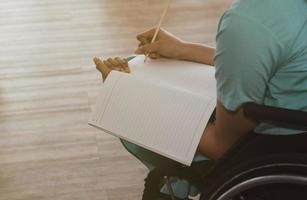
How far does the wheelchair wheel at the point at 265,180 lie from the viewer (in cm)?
88

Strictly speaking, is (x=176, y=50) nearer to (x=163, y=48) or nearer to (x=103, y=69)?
(x=163, y=48)

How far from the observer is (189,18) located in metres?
2.88

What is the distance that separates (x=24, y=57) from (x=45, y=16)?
489 mm

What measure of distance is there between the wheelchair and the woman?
3cm

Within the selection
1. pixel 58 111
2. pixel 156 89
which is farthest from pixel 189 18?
pixel 156 89

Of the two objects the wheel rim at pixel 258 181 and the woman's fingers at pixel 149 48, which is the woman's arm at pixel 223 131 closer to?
the wheel rim at pixel 258 181

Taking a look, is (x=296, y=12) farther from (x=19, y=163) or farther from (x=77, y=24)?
(x=77, y=24)

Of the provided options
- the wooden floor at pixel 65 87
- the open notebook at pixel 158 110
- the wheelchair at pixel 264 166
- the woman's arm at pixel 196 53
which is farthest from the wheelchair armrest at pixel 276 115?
the wooden floor at pixel 65 87

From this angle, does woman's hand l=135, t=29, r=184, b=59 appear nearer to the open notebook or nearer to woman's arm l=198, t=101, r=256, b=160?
the open notebook

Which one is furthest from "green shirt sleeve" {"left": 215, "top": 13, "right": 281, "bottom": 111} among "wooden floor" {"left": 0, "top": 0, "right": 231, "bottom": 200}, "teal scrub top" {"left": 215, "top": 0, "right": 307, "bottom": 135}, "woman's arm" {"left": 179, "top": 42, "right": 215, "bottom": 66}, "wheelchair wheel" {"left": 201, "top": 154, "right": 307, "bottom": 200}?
"wooden floor" {"left": 0, "top": 0, "right": 231, "bottom": 200}

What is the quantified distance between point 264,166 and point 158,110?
11.4 inches

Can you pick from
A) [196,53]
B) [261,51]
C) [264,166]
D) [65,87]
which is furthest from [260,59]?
[65,87]

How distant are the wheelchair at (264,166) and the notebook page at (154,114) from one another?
9 cm

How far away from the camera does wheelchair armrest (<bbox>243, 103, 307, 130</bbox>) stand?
2.85 ft
